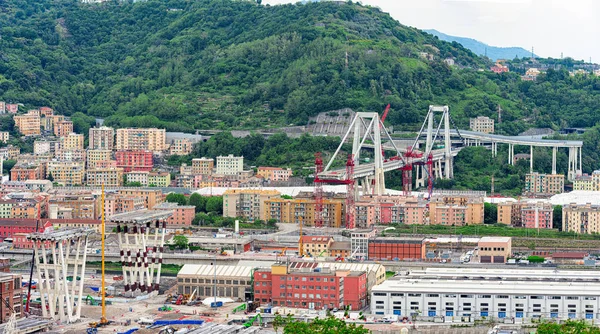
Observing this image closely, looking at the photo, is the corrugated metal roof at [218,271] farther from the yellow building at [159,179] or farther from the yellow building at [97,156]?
the yellow building at [97,156]

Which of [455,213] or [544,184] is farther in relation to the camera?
[544,184]

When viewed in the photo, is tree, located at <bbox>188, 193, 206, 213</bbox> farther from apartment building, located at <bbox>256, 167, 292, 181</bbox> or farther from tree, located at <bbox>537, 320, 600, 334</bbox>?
tree, located at <bbox>537, 320, 600, 334</bbox>

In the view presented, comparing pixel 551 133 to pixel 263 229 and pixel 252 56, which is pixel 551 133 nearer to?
pixel 252 56

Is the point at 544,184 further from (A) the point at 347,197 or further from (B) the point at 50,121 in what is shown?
(B) the point at 50,121

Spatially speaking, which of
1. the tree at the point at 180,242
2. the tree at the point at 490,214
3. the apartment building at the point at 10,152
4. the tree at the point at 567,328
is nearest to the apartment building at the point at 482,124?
the tree at the point at 490,214

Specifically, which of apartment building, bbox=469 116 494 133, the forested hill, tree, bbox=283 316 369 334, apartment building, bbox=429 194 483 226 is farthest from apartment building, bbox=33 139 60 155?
tree, bbox=283 316 369 334

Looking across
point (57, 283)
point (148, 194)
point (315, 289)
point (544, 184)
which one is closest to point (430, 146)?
point (544, 184)
